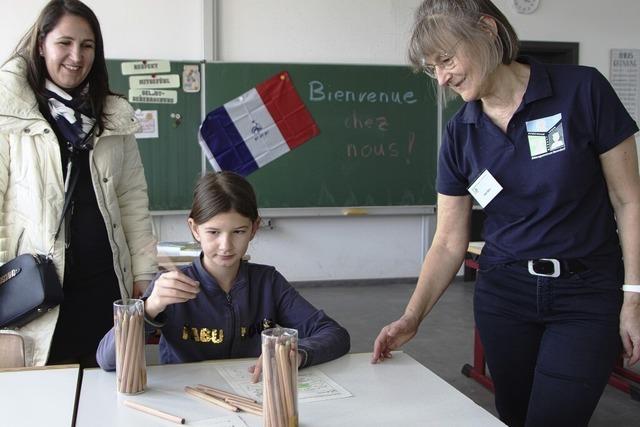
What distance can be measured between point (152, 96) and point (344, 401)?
4.10 metres

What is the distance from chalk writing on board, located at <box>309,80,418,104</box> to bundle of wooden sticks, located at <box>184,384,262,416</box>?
4152 mm

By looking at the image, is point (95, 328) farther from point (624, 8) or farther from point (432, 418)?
point (624, 8)

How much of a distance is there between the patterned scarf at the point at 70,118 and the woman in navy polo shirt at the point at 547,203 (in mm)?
937

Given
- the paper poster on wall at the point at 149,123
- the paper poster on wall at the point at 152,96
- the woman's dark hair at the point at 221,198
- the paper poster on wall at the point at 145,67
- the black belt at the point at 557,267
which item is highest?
the paper poster on wall at the point at 145,67

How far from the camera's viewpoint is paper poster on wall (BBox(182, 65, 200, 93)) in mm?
4988

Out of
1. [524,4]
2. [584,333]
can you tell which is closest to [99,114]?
[584,333]

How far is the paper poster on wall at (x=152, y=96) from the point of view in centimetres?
491

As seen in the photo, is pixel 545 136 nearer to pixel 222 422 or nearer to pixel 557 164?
pixel 557 164

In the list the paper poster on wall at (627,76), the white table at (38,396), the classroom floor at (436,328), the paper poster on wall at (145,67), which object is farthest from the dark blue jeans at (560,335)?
the paper poster on wall at (627,76)

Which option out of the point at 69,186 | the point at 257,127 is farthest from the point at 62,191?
the point at 257,127

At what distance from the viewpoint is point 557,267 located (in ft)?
4.59

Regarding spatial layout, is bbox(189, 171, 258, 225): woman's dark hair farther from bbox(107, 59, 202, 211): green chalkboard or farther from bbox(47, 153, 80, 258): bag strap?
bbox(107, 59, 202, 211): green chalkboard

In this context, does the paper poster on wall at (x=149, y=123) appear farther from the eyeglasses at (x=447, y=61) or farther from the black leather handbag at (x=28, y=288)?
the eyeglasses at (x=447, y=61)

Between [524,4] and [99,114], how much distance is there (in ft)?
15.4
